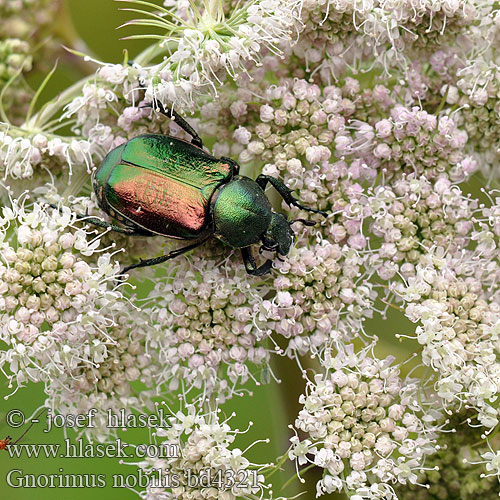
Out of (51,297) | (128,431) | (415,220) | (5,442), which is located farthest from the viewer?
(128,431)

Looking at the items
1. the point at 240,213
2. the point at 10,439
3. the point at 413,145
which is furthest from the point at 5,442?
the point at 413,145

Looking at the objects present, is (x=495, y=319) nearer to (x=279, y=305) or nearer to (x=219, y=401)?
(x=279, y=305)

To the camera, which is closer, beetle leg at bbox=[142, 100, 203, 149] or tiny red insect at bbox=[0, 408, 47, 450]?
beetle leg at bbox=[142, 100, 203, 149]

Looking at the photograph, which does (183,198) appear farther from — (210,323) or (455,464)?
(455,464)

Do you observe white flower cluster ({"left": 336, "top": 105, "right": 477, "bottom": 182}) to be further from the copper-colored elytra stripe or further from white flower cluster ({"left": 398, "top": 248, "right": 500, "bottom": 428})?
the copper-colored elytra stripe

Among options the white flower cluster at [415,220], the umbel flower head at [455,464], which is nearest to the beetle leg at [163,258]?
the white flower cluster at [415,220]

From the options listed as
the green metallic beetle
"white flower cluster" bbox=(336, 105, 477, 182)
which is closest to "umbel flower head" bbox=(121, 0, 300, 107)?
the green metallic beetle
